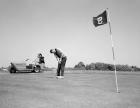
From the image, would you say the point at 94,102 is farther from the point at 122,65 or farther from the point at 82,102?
the point at 122,65

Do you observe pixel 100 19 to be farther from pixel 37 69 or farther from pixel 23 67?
pixel 23 67

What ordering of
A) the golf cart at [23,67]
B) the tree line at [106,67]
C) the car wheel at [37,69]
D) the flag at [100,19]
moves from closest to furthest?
1. the flag at [100,19]
2. the golf cart at [23,67]
3. the car wheel at [37,69]
4. the tree line at [106,67]

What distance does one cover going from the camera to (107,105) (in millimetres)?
5984

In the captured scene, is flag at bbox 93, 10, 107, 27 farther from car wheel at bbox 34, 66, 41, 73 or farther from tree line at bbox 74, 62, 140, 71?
tree line at bbox 74, 62, 140, 71

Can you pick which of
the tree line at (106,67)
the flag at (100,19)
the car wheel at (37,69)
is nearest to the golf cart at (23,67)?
the car wheel at (37,69)

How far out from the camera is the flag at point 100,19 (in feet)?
34.8

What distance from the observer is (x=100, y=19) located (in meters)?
10.9

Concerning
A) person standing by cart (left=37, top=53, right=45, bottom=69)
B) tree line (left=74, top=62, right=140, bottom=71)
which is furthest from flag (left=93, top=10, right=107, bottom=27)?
tree line (left=74, top=62, right=140, bottom=71)

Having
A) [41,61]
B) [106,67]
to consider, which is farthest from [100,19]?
[106,67]

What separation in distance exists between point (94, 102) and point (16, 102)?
205 cm

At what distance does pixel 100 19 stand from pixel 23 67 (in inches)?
620

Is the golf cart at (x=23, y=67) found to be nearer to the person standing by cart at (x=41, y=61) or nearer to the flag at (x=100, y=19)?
the person standing by cart at (x=41, y=61)

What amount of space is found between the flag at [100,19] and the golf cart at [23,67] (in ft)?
49.4

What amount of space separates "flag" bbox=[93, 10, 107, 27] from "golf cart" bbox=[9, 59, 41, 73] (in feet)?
49.4
